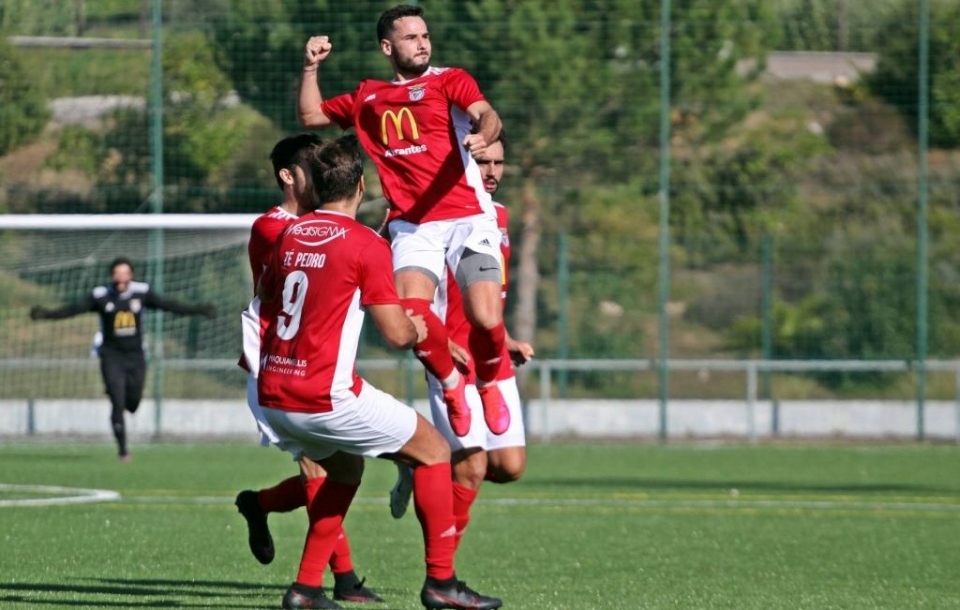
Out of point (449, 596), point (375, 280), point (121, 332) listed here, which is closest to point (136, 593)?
point (449, 596)

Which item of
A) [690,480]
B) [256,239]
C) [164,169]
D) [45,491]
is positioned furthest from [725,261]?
[256,239]

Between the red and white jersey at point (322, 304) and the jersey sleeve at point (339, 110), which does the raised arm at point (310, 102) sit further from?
the red and white jersey at point (322, 304)

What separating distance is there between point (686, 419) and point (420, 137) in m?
16.1

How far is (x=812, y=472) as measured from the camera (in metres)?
17.6

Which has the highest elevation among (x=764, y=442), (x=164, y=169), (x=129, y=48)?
(x=129, y=48)

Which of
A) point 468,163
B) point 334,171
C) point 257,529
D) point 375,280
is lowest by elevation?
point 257,529

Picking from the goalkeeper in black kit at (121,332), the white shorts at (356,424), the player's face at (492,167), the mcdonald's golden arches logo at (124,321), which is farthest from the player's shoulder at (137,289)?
the white shorts at (356,424)

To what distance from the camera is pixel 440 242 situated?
829 cm

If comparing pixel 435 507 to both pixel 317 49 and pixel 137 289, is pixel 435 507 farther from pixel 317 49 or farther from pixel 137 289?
pixel 137 289

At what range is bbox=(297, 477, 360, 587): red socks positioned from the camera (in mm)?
7027

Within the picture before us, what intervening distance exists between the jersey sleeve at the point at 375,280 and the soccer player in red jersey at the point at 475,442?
186cm

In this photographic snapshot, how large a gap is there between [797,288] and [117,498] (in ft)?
45.6

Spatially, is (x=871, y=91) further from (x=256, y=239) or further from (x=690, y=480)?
(x=256, y=239)

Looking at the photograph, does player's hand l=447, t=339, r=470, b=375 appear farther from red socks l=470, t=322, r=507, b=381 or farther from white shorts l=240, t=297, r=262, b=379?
white shorts l=240, t=297, r=262, b=379
